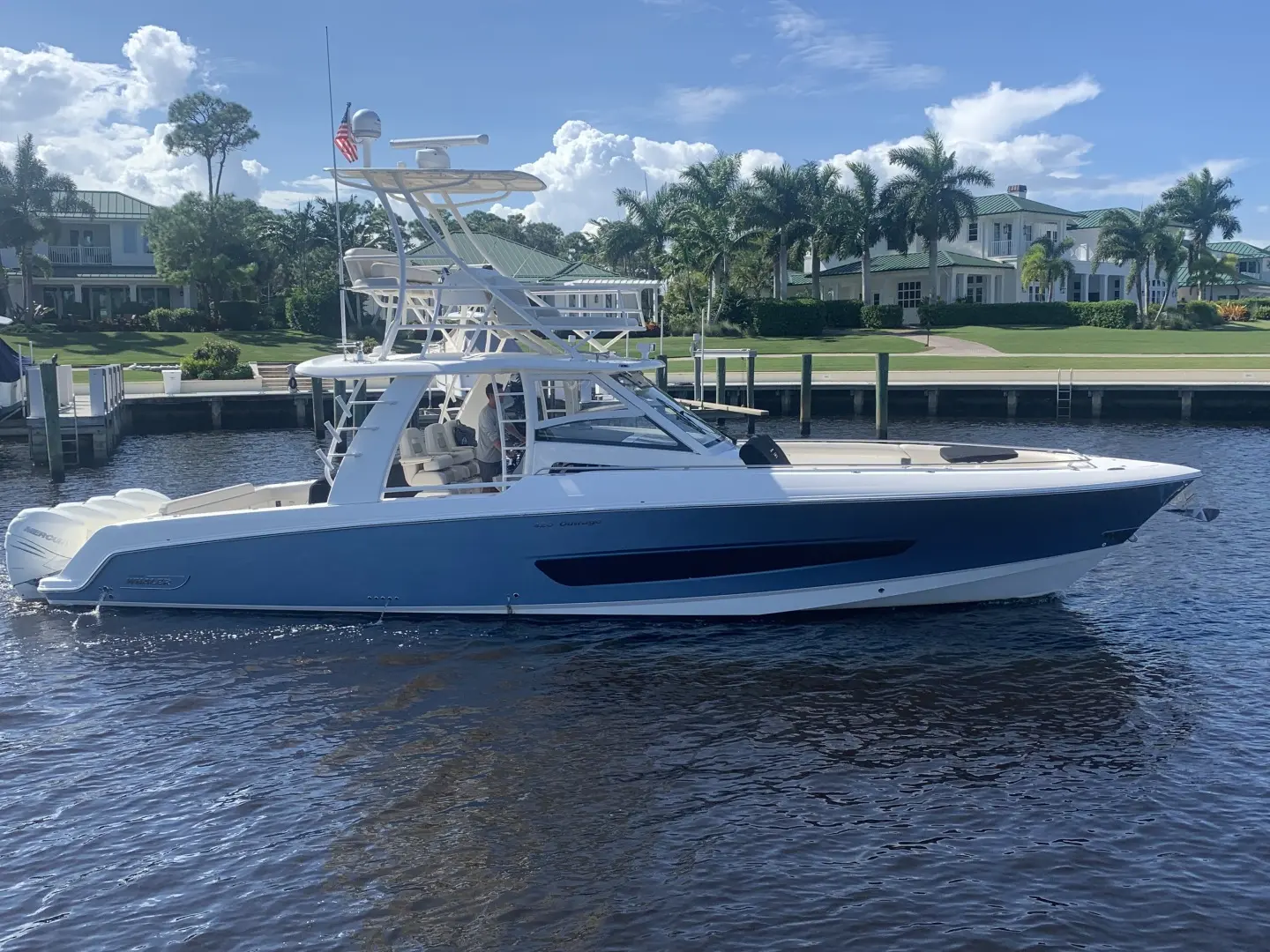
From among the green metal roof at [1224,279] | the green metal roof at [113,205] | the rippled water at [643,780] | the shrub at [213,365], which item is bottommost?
the rippled water at [643,780]

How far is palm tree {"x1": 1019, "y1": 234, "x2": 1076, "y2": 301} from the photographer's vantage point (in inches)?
2537

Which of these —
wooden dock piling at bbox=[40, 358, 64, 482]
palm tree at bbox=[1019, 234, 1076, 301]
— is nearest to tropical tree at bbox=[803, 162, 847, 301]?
palm tree at bbox=[1019, 234, 1076, 301]

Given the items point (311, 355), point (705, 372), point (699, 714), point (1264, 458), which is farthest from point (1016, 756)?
point (311, 355)

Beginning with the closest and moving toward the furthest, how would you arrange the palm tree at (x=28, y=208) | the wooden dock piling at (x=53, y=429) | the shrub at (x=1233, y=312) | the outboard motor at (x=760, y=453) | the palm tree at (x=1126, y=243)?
the outboard motor at (x=760, y=453) < the wooden dock piling at (x=53, y=429) < the palm tree at (x=28, y=208) < the palm tree at (x=1126, y=243) < the shrub at (x=1233, y=312)

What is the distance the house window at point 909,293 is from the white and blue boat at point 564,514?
56.1 metres

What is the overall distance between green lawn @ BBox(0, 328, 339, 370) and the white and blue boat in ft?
115

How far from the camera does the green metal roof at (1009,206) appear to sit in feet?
226

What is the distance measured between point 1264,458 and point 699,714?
19470mm

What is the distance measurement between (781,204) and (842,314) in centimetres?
662

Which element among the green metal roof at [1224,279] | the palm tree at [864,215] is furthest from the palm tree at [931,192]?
the green metal roof at [1224,279]

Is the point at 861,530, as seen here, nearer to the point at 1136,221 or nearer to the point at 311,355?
the point at 311,355

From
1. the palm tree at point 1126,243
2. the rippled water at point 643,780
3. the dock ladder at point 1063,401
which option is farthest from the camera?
the palm tree at point 1126,243

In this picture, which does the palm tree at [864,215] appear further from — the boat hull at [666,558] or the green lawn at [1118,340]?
the boat hull at [666,558]

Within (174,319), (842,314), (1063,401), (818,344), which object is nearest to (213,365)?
(174,319)
